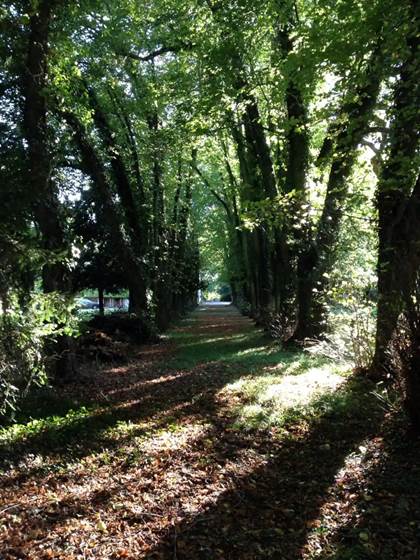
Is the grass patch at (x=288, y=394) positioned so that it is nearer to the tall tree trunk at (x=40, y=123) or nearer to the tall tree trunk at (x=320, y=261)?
the tall tree trunk at (x=320, y=261)

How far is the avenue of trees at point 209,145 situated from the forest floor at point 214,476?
84 cm

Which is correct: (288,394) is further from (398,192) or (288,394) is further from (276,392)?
(398,192)

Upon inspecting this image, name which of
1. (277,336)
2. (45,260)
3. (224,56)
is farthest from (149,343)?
(45,260)

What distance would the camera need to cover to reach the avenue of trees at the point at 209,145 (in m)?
6.47

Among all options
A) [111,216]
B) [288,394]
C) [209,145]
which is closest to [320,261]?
[288,394]

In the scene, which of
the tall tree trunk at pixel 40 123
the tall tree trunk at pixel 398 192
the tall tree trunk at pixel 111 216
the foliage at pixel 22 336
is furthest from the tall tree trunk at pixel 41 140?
the tall tree trunk at pixel 398 192

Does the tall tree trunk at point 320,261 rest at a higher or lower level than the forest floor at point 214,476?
higher

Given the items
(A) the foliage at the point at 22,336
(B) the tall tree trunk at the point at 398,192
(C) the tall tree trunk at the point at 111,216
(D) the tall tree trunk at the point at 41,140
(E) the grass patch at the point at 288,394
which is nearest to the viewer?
(A) the foliage at the point at 22,336

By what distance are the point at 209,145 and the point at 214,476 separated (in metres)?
16.8

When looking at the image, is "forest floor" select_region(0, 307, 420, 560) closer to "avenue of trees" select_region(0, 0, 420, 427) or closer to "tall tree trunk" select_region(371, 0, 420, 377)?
"avenue of trees" select_region(0, 0, 420, 427)

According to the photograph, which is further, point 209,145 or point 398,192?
point 209,145

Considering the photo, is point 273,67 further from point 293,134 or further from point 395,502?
point 395,502

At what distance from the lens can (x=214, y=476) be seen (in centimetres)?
524

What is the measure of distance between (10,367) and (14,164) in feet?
10.9
